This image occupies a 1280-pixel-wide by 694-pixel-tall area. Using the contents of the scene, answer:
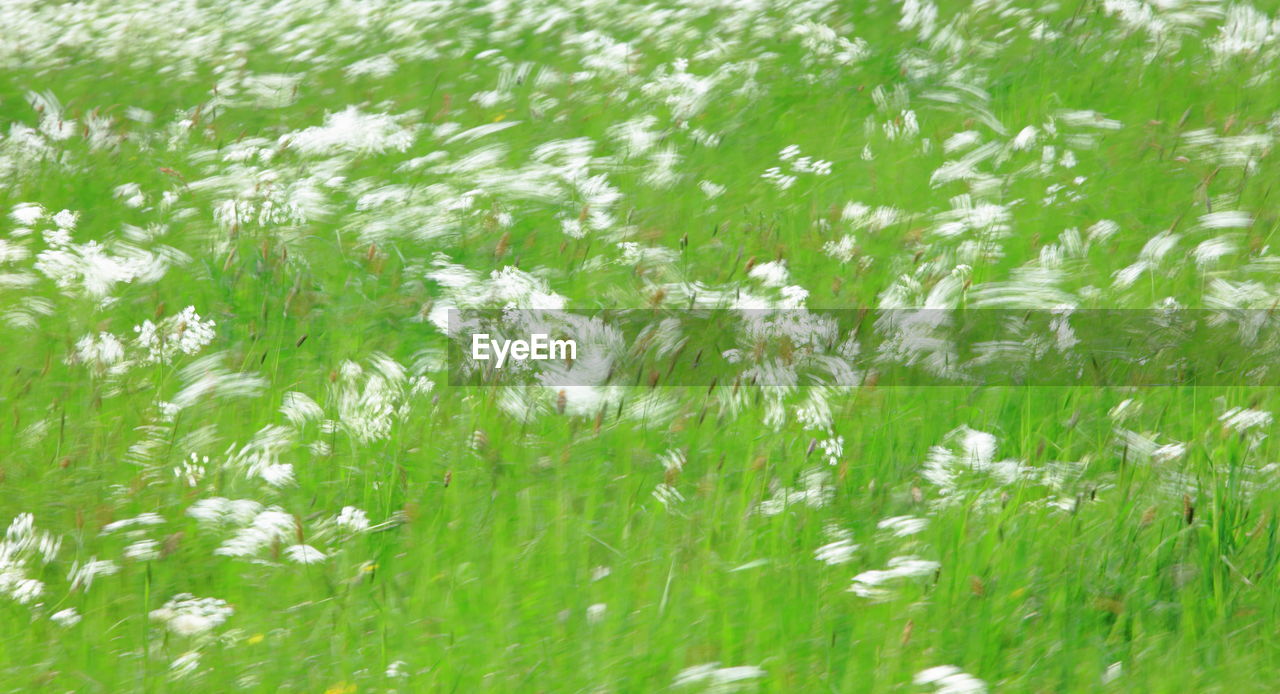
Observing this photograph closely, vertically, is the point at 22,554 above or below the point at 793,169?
below

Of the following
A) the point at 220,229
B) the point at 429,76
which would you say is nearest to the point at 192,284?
the point at 220,229

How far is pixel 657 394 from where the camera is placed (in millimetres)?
3562

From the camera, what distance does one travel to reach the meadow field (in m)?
2.64

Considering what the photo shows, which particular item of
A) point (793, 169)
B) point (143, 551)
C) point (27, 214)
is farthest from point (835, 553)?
point (27, 214)

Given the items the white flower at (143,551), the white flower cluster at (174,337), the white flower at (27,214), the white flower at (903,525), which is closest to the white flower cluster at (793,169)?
the white flower at (903,525)

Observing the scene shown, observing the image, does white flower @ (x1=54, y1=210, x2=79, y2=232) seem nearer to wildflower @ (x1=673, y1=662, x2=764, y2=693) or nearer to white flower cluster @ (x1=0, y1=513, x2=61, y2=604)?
white flower cluster @ (x1=0, y1=513, x2=61, y2=604)

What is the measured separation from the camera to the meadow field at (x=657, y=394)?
8.67ft

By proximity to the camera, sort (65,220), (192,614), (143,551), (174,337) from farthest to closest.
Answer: (65,220), (174,337), (143,551), (192,614)

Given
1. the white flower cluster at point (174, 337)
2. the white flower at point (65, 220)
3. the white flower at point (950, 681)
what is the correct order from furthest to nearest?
the white flower at point (65, 220) → the white flower cluster at point (174, 337) → the white flower at point (950, 681)

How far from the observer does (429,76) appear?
6902 mm

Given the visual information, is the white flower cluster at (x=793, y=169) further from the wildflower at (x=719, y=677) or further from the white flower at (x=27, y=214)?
the white flower at (x=27, y=214)

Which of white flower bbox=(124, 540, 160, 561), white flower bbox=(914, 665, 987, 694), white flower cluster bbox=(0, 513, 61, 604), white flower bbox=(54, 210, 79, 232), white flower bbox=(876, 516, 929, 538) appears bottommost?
white flower bbox=(914, 665, 987, 694)

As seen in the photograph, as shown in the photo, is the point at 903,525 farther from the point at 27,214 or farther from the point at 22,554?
the point at 27,214

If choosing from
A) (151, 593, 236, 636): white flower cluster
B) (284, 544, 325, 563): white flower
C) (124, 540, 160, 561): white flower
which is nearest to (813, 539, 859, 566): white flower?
(284, 544, 325, 563): white flower
